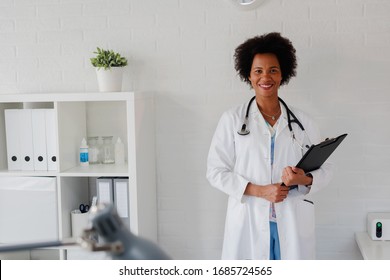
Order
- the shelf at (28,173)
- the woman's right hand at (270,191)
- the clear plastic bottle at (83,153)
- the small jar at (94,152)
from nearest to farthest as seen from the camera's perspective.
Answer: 1. the woman's right hand at (270,191)
2. the shelf at (28,173)
3. the clear plastic bottle at (83,153)
4. the small jar at (94,152)

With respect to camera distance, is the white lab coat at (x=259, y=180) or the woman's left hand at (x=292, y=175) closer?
the woman's left hand at (x=292, y=175)

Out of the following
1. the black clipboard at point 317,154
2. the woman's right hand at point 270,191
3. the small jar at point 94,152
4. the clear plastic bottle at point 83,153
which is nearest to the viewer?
the black clipboard at point 317,154

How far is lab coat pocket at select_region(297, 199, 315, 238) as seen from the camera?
2.28m

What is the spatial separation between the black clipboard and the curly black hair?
43cm

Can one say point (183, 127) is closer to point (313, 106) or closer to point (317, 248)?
point (313, 106)

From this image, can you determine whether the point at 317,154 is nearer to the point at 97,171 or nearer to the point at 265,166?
the point at 265,166

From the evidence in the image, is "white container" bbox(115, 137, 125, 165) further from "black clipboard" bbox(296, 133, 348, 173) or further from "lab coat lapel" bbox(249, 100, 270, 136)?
"black clipboard" bbox(296, 133, 348, 173)

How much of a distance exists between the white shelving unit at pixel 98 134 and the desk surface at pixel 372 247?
1.00 m

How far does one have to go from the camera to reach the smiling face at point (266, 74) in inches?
89.5

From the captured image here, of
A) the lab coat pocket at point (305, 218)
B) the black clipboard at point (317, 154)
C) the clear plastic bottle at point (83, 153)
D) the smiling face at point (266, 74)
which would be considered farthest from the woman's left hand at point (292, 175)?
the clear plastic bottle at point (83, 153)

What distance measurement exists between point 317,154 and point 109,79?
3.66ft

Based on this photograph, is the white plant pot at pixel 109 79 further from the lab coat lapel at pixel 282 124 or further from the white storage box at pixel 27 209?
the lab coat lapel at pixel 282 124

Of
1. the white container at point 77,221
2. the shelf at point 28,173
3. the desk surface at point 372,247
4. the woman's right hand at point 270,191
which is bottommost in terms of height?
the desk surface at point 372,247

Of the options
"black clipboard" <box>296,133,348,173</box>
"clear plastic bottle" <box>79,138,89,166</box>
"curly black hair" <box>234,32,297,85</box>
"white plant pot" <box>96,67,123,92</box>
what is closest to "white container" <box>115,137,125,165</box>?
"clear plastic bottle" <box>79,138,89,166</box>
